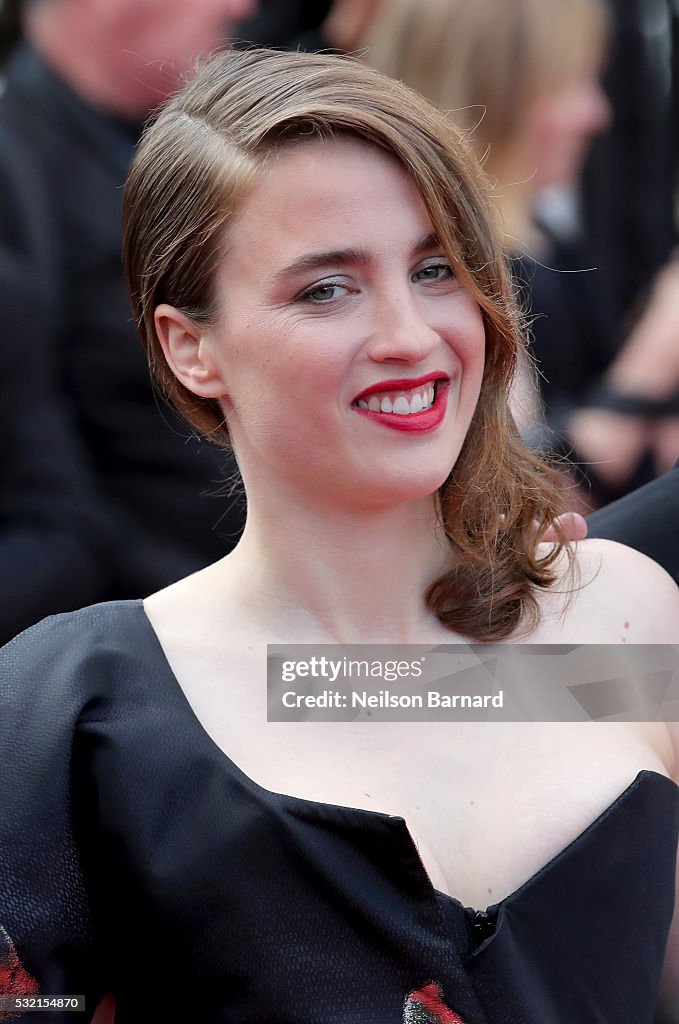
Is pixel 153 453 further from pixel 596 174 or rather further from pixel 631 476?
A: pixel 596 174

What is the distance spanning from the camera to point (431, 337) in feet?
4.59

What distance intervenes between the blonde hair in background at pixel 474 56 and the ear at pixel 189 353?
1444mm

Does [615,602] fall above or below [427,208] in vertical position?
below

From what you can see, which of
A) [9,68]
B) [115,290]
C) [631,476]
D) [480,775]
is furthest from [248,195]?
[631,476]

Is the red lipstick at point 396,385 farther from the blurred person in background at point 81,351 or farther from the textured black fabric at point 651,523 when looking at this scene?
the blurred person in background at point 81,351

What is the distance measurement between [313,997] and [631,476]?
182 cm

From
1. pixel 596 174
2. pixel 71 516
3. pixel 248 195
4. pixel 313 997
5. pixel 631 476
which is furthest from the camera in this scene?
pixel 596 174

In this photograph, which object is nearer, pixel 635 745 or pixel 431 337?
pixel 431 337

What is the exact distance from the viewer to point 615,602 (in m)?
1.62

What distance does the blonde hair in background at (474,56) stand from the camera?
113 inches

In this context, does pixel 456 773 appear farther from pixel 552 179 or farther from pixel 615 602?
pixel 552 179

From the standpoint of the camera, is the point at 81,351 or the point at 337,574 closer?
the point at 337,574

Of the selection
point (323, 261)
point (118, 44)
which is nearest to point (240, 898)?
point (323, 261)

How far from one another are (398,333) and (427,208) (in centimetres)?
13
